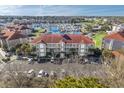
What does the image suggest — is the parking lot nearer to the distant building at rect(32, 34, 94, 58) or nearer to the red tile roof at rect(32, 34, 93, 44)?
the distant building at rect(32, 34, 94, 58)

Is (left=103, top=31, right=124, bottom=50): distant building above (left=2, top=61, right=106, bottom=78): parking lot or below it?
above

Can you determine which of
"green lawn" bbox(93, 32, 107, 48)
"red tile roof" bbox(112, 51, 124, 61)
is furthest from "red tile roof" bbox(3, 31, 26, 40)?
"red tile roof" bbox(112, 51, 124, 61)

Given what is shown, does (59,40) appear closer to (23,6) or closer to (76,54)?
(76,54)

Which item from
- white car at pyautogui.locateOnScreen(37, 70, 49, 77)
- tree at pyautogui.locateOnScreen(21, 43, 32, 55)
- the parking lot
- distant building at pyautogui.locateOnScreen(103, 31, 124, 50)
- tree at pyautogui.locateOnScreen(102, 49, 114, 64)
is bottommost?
white car at pyautogui.locateOnScreen(37, 70, 49, 77)

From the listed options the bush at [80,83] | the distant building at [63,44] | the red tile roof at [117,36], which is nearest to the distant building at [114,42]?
the red tile roof at [117,36]

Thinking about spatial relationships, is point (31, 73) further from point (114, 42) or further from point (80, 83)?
point (114, 42)

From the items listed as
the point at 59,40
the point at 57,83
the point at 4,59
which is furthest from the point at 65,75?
the point at 4,59

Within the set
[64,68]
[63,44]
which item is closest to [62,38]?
[63,44]
